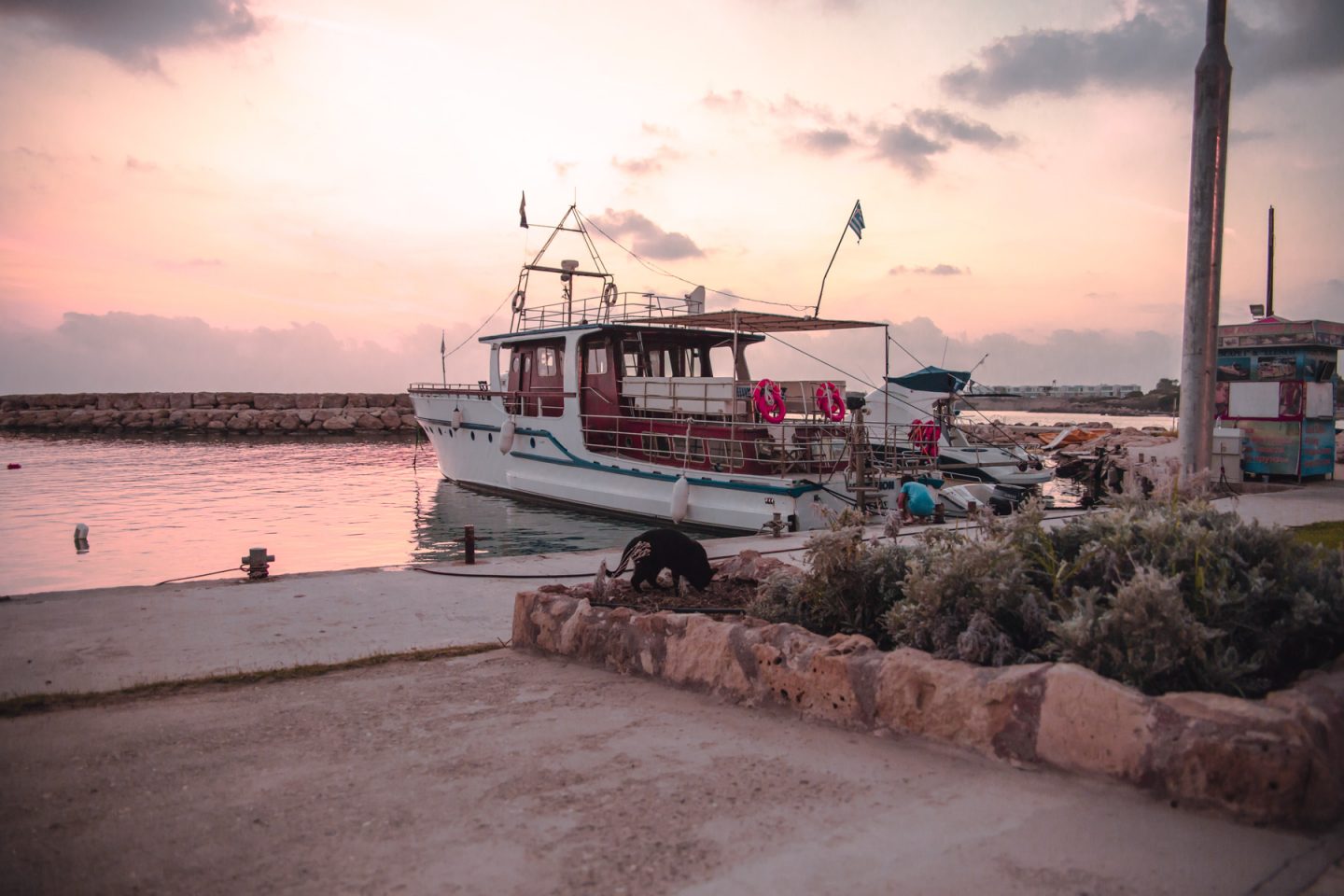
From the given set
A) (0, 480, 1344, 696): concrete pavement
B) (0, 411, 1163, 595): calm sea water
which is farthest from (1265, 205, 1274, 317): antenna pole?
(0, 480, 1344, 696): concrete pavement

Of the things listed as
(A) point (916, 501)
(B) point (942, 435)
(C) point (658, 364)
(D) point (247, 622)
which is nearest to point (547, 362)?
(C) point (658, 364)

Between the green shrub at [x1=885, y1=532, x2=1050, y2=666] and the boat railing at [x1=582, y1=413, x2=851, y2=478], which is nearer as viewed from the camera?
the green shrub at [x1=885, y1=532, x2=1050, y2=666]

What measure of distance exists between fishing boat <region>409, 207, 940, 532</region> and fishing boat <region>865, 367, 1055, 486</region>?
1.16 metres

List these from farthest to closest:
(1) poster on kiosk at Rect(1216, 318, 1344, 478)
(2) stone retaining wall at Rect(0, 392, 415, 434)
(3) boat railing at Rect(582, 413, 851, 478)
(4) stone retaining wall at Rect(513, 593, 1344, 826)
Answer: (2) stone retaining wall at Rect(0, 392, 415, 434) → (1) poster on kiosk at Rect(1216, 318, 1344, 478) → (3) boat railing at Rect(582, 413, 851, 478) → (4) stone retaining wall at Rect(513, 593, 1344, 826)

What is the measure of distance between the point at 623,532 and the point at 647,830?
14246 millimetres

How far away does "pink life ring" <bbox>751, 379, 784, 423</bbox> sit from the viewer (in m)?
15.4

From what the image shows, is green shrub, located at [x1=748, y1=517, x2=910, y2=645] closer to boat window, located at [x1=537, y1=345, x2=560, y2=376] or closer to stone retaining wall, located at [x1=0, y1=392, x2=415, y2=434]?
boat window, located at [x1=537, y1=345, x2=560, y2=376]

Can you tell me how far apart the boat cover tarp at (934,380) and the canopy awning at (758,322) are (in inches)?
342

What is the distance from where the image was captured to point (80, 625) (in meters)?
6.86

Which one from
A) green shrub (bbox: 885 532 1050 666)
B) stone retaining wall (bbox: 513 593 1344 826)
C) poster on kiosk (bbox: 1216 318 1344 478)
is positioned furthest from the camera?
poster on kiosk (bbox: 1216 318 1344 478)

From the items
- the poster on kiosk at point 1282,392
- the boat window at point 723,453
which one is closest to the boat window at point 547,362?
the boat window at point 723,453

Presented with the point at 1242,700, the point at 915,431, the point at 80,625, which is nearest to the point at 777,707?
the point at 1242,700

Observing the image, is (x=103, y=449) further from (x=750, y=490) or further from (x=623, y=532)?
(x=750, y=490)

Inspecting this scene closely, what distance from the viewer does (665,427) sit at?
17359 mm
